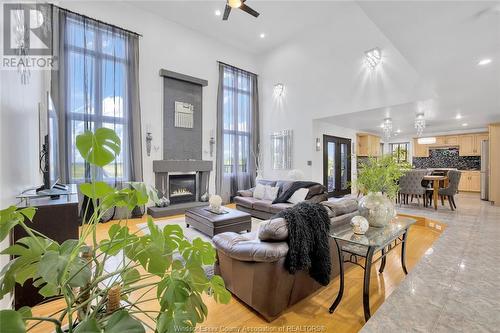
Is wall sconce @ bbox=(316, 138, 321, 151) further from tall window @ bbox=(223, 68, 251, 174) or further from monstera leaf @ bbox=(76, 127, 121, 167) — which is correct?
monstera leaf @ bbox=(76, 127, 121, 167)

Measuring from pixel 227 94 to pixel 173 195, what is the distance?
3485mm

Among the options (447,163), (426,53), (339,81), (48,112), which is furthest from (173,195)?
(447,163)

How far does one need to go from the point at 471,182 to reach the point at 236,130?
8.87 meters

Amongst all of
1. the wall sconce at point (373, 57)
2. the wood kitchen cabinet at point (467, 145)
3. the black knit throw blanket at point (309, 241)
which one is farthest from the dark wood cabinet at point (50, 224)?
the wood kitchen cabinet at point (467, 145)

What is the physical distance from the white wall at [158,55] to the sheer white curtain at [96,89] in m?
0.28

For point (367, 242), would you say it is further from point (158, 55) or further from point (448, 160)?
point (448, 160)

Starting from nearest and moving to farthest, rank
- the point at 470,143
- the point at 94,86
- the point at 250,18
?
the point at 94,86, the point at 250,18, the point at 470,143

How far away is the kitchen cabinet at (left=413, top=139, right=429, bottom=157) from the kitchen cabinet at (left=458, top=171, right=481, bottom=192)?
4.80 feet

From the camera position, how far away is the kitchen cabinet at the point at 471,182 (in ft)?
26.8

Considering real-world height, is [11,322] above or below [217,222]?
above

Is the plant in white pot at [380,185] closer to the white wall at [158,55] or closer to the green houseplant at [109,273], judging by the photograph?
the green houseplant at [109,273]

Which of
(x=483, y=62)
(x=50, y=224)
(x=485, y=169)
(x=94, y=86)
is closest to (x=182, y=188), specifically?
(x=94, y=86)

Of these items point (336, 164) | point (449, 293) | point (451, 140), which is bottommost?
point (449, 293)

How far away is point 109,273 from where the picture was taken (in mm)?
681
